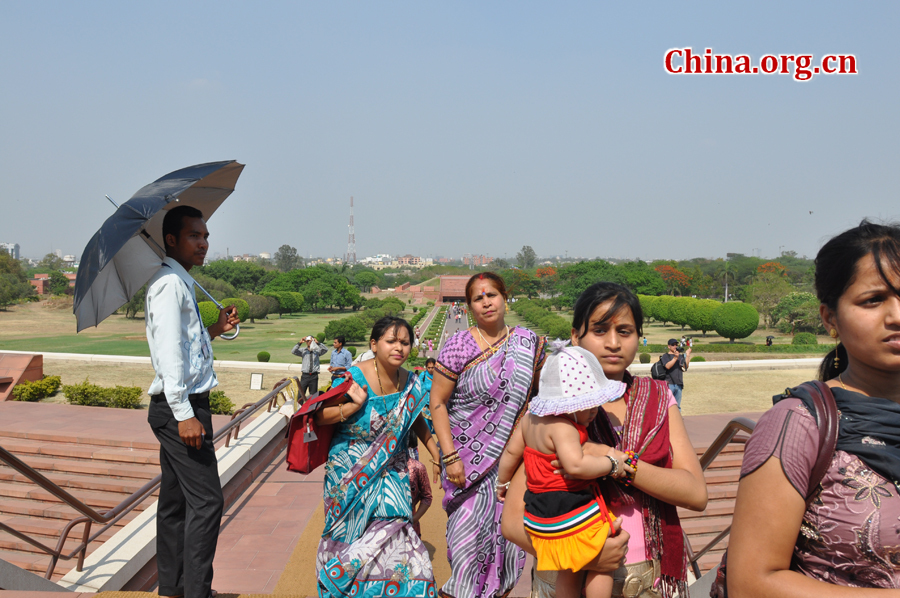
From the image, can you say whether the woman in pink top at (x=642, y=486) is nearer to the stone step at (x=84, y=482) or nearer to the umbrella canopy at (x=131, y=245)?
the umbrella canopy at (x=131, y=245)

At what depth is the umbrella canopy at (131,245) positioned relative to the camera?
2.39 m

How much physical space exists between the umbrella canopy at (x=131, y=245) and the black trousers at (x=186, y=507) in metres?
0.53

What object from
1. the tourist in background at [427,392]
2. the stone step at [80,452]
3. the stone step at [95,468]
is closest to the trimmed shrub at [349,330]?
the stone step at [80,452]

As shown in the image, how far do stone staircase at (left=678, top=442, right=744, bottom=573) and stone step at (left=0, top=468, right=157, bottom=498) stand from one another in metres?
5.04

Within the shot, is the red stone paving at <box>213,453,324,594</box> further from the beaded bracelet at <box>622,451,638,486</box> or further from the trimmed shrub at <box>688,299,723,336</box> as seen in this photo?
the trimmed shrub at <box>688,299,723,336</box>

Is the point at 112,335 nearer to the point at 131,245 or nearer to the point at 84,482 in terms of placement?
the point at 84,482

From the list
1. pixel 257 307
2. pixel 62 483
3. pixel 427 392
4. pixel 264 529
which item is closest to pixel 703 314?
pixel 264 529

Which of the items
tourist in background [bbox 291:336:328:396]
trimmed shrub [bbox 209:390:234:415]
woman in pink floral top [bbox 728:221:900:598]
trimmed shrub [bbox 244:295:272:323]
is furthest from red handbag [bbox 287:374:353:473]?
trimmed shrub [bbox 244:295:272:323]

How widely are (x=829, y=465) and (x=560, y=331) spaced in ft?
103

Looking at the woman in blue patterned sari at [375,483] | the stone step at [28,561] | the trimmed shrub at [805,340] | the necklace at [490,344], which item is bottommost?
the trimmed shrub at [805,340]

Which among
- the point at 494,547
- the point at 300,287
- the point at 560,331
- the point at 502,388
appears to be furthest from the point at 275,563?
the point at 300,287

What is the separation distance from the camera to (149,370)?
17.2m

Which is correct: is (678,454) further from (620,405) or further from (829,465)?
(829,465)

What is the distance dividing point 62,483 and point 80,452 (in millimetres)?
546
